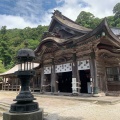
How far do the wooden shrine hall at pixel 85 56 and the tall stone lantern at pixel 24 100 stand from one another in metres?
7.12

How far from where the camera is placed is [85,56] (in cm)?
1383

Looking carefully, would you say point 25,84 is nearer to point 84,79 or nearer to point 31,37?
point 84,79

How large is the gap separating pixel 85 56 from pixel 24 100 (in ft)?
30.4

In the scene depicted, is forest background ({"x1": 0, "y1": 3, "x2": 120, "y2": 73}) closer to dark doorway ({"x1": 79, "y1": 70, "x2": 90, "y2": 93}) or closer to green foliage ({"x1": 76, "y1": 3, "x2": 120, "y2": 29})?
green foliage ({"x1": 76, "y1": 3, "x2": 120, "y2": 29})

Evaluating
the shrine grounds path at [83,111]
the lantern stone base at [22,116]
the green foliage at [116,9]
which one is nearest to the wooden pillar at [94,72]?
the shrine grounds path at [83,111]

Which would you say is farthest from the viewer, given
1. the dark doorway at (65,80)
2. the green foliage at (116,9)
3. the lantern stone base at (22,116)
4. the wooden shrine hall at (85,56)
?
the green foliage at (116,9)

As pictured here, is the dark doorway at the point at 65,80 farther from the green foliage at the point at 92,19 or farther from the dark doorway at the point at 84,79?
the green foliage at the point at 92,19

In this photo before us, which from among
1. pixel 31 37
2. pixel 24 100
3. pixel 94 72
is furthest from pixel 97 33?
pixel 31 37

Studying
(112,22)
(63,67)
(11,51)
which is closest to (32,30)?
(11,51)

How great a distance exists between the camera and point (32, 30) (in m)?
74.7

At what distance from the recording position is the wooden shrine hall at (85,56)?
1264cm

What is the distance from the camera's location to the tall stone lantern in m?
5.22

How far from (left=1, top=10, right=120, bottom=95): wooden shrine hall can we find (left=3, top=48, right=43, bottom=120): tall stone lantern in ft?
23.4

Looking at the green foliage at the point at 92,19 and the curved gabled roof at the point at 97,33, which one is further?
the green foliage at the point at 92,19
